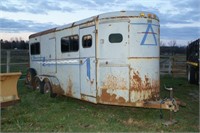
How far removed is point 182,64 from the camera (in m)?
25.6

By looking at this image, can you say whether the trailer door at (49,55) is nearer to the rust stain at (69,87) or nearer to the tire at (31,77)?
the tire at (31,77)

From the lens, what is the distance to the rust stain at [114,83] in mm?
7918

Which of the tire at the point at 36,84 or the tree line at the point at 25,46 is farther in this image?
the tree line at the point at 25,46

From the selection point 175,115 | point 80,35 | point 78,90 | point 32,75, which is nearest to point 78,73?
point 78,90

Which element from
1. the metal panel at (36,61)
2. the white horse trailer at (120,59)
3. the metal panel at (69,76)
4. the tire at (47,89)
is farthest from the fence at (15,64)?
the white horse trailer at (120,59)

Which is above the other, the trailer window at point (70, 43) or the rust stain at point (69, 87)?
the trailer window at point (70, 43)

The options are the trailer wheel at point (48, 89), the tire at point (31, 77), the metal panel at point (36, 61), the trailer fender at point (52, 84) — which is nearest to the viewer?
the trailer fender at point (52, 84)

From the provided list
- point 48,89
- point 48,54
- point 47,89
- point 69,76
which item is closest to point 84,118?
point 69,76

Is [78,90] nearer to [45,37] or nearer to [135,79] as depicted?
[135,79]

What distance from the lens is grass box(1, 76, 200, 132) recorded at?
6.77 metres

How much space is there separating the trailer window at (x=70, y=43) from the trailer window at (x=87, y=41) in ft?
1.52

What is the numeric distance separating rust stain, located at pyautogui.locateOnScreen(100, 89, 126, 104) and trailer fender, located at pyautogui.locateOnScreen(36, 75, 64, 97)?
2.68m

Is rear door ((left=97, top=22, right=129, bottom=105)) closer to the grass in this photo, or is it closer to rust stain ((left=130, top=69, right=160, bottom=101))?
rust stain ((left=130, top=69, right=160, bottom=101))

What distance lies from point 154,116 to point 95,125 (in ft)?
6.78
